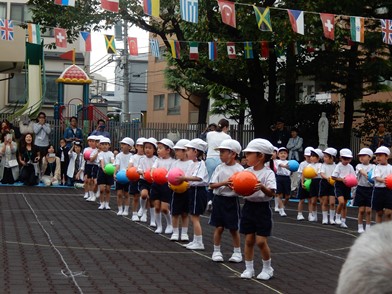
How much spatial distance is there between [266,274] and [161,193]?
496 centimetres

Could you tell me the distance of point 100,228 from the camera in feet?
49.3

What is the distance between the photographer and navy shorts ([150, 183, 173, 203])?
47.0 feet

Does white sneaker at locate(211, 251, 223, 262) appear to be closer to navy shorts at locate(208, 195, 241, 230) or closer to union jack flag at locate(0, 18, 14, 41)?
navy shorts at locate(208, 195, 241, 230)

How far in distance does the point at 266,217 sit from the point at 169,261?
6.49 feet

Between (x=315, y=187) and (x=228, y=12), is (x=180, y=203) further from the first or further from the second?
(x=228, y=12)

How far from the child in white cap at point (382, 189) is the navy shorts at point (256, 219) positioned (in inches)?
223

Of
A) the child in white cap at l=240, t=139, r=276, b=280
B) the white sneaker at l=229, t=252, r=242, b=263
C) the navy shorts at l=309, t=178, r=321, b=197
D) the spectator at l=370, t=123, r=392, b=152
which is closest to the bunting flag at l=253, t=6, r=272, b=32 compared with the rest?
the navy shorts at l=309, t=178, r=321, b=197

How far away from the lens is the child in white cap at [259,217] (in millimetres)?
9578

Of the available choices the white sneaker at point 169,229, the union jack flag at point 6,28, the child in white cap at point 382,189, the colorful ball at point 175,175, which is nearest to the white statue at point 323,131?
the union jack flag at point 6,28

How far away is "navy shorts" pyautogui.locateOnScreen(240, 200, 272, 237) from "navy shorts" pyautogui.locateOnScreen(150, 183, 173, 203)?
15.2 ft

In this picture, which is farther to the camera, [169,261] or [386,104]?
[386,104]

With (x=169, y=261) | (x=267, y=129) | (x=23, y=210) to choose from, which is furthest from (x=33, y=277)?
(x=267, y=129)

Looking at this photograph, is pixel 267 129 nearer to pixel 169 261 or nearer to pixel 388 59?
pixel 388 59

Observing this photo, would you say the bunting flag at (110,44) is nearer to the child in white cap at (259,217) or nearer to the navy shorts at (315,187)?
the navy shorts at (315,187)
